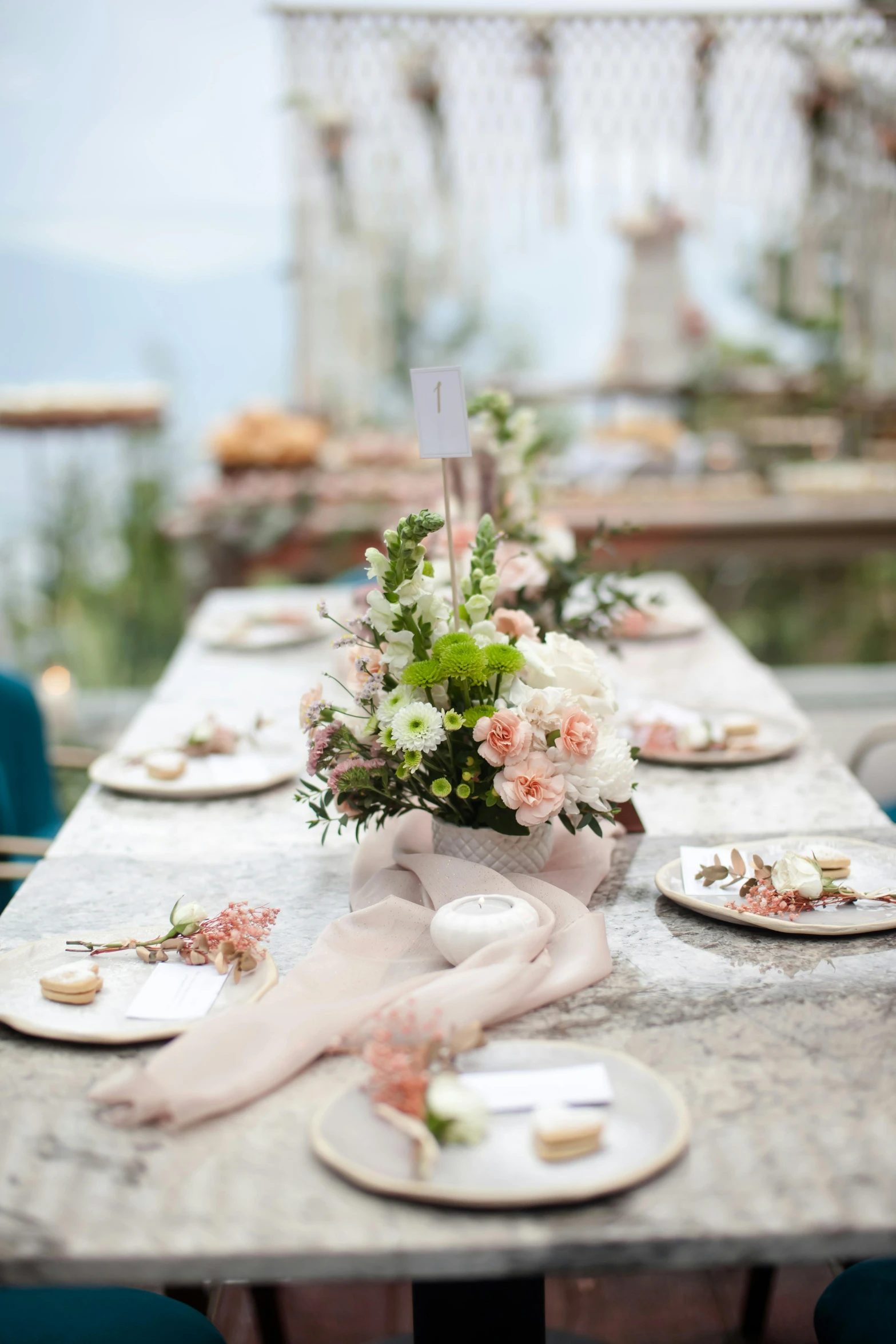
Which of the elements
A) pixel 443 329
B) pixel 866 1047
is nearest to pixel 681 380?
pixel 443 329

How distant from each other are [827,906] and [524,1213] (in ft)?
2.01

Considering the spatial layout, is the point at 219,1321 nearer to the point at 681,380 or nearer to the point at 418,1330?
the point at 418,1330

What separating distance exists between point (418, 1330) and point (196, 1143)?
0.40 m

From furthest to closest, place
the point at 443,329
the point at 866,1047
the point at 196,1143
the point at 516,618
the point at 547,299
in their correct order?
the point at 547,299
the point at 443,329
the point at 516,618
the point at 866,1047
the point at 196,1143

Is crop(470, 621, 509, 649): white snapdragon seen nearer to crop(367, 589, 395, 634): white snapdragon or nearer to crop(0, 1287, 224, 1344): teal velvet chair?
crop(367, 589, 395, 634): white snapdragon

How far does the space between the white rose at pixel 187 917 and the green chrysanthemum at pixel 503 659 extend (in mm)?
377

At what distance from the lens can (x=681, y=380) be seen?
15.6ft

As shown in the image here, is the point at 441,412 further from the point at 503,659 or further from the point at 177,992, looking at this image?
the point at 177,992

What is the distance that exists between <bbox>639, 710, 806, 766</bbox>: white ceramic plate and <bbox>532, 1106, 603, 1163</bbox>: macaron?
3.48ft

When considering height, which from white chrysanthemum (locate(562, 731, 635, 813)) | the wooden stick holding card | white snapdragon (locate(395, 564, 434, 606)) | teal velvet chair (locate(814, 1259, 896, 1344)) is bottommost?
teal velvet chair (locate(814, 1259, 896, 1344))

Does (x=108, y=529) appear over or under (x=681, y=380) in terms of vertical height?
under

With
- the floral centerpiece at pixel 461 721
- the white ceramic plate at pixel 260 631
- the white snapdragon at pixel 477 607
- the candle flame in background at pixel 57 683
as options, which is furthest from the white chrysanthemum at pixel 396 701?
the candle flame in background at pixel 57 683

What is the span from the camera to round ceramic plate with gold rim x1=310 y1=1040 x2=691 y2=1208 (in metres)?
0.86

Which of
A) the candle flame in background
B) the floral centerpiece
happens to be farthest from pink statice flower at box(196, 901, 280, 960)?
the candle flame in background
